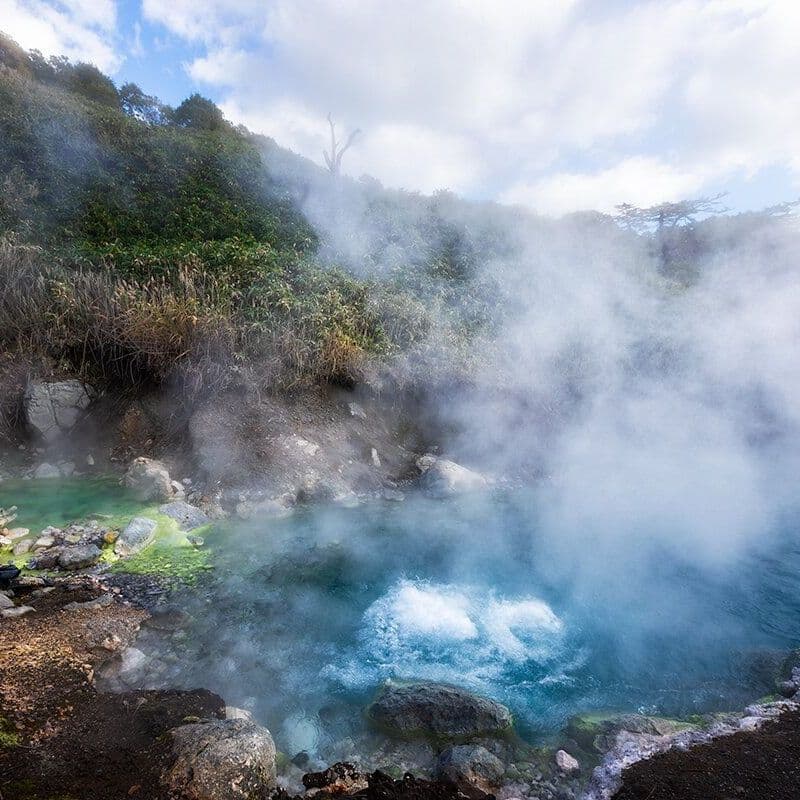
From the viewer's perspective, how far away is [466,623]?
417cm

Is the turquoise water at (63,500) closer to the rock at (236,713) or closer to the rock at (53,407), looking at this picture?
the rock at (53,407)

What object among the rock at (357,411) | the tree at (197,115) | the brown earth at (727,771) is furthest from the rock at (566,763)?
the tree at (197,115)

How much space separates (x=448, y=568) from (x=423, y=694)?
6.27ft

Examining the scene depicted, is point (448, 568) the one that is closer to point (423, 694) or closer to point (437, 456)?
point (423, 694)

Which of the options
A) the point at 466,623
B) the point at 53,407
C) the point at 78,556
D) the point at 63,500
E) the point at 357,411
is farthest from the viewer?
the point at 357,411

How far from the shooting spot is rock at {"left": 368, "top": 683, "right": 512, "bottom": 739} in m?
3.07

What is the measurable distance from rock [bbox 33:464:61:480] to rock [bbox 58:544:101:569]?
2168 millimetres

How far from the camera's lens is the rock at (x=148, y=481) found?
19.2 ft

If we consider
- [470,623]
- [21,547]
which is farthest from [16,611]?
[470,623]

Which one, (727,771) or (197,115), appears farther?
(197,115)

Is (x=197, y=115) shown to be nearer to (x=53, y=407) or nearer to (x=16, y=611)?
(x=53, y=407)

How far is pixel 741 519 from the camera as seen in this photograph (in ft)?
20.9

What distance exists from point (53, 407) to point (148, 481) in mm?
2166

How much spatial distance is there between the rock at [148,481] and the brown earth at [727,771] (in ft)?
17.9
